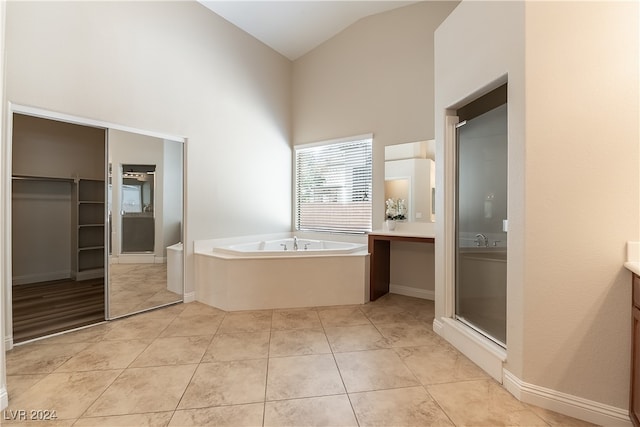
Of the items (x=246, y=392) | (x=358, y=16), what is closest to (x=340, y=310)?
(x=246, y=392)

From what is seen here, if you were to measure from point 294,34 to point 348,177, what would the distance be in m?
2.25

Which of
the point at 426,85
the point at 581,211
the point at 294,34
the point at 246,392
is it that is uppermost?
the point at 294,34

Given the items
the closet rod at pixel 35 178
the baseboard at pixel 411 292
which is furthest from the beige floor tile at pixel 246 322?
the closet rod at pixel 35 178

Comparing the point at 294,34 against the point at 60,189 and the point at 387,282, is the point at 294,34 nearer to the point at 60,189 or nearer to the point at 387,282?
the point at 387,282

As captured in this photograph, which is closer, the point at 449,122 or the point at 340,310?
the point at 449,122

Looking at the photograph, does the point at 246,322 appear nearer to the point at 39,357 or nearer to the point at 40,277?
the point at 39,357

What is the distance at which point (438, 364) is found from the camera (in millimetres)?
2092

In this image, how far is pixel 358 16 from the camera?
13.3 feet

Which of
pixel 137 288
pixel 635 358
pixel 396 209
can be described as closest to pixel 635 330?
pixel 635 358

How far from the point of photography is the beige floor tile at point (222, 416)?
1508mm

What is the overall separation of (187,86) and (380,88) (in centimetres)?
247

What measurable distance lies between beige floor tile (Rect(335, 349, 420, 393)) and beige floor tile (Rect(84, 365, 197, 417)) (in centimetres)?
105

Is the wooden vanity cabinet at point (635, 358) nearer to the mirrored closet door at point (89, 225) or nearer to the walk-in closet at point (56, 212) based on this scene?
the mirrored closet door at point (89, 225)

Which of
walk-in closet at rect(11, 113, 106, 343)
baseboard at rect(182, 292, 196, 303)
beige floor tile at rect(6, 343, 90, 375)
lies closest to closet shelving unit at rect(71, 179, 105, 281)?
walk-in closet at rect(11, 113, 106, 343)
